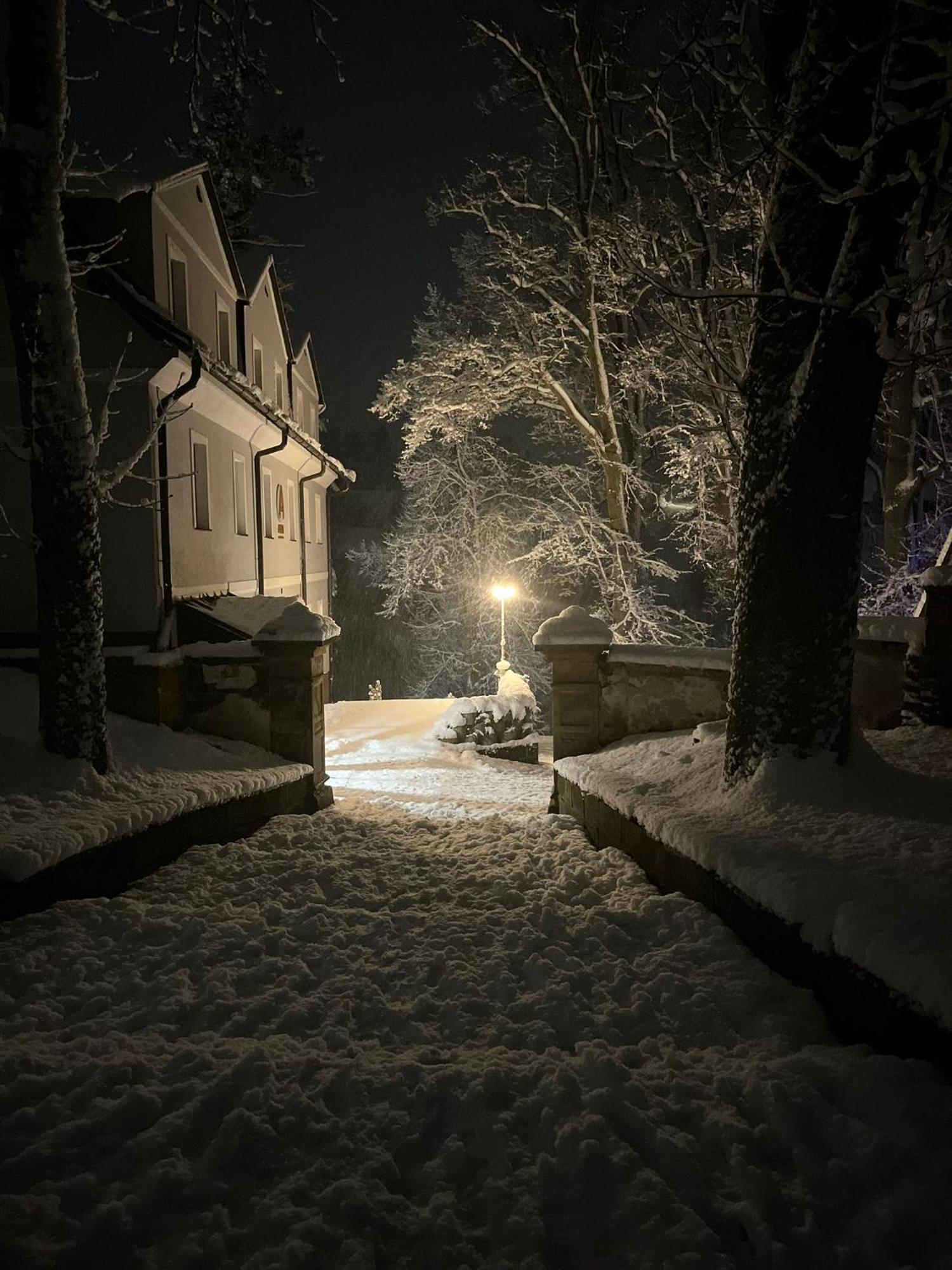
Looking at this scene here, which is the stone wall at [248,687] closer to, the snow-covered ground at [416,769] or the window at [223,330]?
the snow-covered ground at [416,769]

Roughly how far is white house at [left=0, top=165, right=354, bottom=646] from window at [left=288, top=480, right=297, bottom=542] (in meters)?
3.61

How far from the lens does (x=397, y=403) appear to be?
57.9 ft

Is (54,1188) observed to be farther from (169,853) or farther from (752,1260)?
(169,853)

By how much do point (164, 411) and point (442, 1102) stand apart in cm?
729

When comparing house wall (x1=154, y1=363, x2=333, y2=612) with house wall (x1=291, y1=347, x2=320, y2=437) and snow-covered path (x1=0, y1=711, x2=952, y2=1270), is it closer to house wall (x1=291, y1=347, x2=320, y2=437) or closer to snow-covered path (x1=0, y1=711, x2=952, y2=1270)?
house wall (x1=291, y1=347, x2=320, y2=437)

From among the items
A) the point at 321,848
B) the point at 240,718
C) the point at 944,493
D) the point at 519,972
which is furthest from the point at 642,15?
the point at 519,972

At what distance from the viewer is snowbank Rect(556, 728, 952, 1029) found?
3154 millimetres

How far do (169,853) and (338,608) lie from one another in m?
43.2

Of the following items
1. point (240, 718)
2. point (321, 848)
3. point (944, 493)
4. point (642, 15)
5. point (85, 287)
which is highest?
point (642, 15)

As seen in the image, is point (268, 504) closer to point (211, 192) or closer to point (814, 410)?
point (211, 192)

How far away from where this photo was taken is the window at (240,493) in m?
14.0

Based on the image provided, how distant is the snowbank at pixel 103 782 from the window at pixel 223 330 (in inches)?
288

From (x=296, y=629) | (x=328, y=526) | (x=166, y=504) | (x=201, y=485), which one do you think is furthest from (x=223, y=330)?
(x=328, y=526)

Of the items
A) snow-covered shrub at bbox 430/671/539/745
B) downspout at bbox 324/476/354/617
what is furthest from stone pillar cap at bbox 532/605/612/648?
downspout at bbox 324/476/354/617
